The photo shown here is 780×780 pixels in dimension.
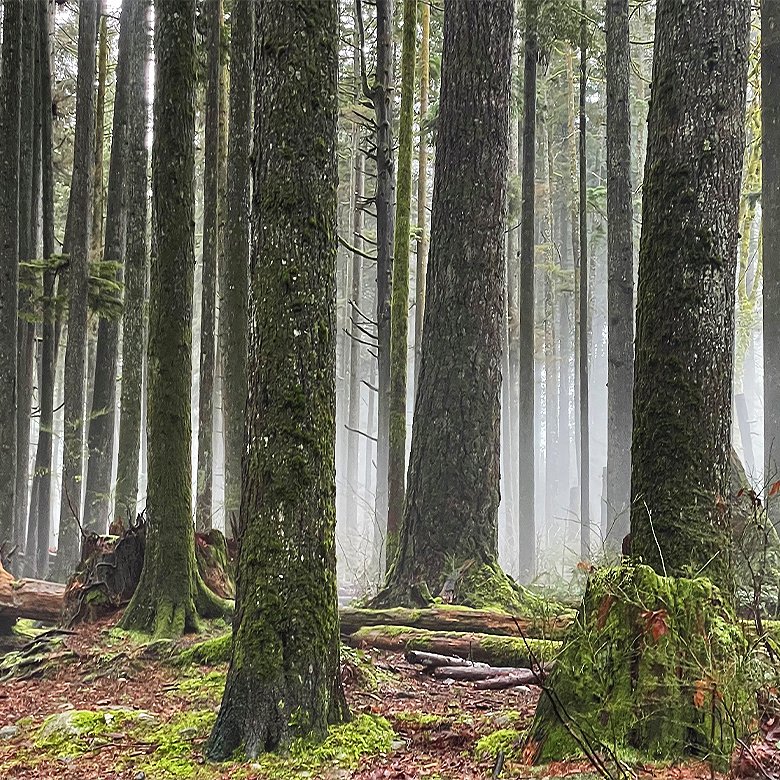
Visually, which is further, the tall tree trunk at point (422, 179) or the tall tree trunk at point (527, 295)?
the tall tree trunk at point (422, 179)

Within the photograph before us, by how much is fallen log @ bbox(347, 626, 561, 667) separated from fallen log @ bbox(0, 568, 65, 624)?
3826 mm

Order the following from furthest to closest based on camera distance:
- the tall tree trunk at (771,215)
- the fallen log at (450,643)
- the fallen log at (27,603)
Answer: the tall tree trunk at (771,215)
the fallen log at (27,603)
the fallen log at (450,643)

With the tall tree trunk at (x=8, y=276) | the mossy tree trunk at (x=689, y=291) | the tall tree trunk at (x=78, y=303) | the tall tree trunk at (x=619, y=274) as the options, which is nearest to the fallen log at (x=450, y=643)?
the mossy tree trunk at (x=689, y=291)

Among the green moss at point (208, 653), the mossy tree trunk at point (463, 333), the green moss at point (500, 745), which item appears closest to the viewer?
the green moss at point (500, 745)

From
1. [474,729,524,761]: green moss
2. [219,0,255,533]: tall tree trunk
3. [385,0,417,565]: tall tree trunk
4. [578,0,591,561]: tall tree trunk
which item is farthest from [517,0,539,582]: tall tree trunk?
[474,729,524,761]: green moss

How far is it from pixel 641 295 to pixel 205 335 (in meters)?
8.55

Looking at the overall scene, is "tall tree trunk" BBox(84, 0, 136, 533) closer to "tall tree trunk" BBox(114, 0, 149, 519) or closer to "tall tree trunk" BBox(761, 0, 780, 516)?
"tall tree trunk" BBox(114, 0, 149, 519)

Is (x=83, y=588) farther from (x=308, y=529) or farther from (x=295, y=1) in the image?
(x=295, y=1)

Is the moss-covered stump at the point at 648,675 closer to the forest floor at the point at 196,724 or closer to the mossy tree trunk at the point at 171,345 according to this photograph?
the forest floor at the point at 196,724

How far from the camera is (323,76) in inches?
189

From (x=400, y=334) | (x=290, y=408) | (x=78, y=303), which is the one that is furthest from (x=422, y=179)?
(x=290, y=408)

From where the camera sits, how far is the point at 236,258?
10.6 m

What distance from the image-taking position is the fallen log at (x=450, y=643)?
22.1 ft

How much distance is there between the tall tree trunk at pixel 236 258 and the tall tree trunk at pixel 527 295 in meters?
6.93
